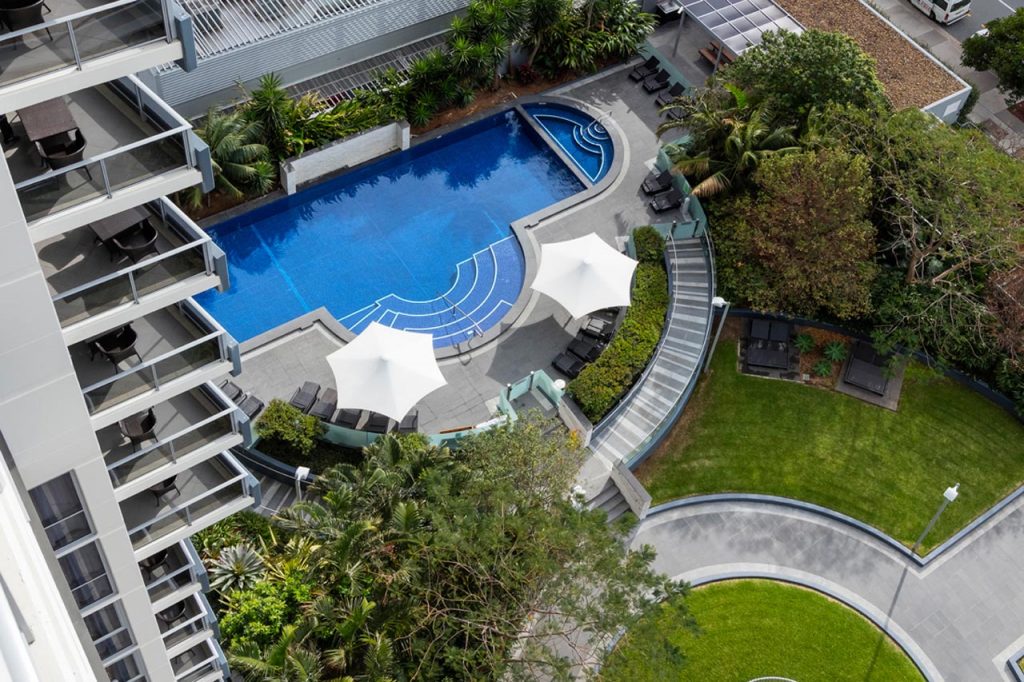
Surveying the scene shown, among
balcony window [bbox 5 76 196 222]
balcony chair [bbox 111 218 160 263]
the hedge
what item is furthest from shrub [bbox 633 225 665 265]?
balcony window [bbox 5 76 196 222]

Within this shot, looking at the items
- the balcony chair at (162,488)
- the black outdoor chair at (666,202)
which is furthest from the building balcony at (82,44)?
the black outdoor chair at (666,202)

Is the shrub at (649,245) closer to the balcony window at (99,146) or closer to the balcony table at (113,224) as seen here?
the balcony table at (113,224)

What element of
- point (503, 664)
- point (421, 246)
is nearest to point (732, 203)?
point (421, 246)

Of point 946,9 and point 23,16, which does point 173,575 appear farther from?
point 946,9

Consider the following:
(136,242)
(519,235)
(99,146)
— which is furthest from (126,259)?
(519,235)

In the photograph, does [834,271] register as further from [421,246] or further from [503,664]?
[503,664]
